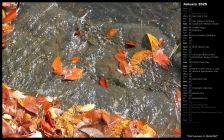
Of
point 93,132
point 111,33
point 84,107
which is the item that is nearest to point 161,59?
point 111,33

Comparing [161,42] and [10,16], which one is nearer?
[10,16]

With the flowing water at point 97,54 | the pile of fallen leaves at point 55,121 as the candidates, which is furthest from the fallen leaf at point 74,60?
the pile of fallen leaves at point 55,121

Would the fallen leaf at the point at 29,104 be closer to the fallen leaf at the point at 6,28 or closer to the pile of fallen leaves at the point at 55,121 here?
the pile of fallen leaves at the point at 55,121

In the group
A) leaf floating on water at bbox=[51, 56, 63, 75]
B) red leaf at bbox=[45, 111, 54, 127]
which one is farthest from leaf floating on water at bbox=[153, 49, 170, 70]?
red leaf at bbox=[45, 111, 54, 127]

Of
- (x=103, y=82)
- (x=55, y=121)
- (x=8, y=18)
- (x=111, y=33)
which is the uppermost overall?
(x=8, y=18)

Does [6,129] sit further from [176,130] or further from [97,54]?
[176,130]

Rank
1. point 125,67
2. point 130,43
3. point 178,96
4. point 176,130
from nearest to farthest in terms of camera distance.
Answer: point 176,130
point 178,96
point 125,67
point 130,43
